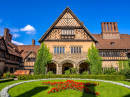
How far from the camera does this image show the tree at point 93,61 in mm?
22031

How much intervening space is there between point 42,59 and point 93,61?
10.4 m

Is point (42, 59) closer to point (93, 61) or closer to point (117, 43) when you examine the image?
point (93, 61)

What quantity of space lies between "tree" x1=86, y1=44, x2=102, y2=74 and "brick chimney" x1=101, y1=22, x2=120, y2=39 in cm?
1213

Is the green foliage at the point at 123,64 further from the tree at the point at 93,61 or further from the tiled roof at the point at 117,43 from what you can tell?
the tree at the point at 93,61

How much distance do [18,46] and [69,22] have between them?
77.0 ft

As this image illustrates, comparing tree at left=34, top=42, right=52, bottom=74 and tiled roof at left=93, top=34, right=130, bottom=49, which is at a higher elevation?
tiled roof at left=93, top=34, right=130, bottom=49

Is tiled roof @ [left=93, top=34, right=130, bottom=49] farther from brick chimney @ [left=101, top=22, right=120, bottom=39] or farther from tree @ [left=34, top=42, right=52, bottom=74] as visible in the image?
tree @ [left=34, top=42, right=52, bottom=74]

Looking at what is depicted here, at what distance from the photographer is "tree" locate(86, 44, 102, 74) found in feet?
72.3

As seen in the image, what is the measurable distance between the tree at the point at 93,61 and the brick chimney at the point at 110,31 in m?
12.1

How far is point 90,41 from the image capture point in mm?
23562

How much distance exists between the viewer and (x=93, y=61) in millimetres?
22391

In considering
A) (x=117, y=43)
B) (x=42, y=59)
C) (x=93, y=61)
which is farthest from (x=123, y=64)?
(x=42, y=59)

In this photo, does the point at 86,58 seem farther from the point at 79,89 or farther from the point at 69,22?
the point at 79,89

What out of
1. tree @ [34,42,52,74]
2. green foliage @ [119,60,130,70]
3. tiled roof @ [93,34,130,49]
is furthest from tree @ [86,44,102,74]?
tree @ [34,42,52,74]
